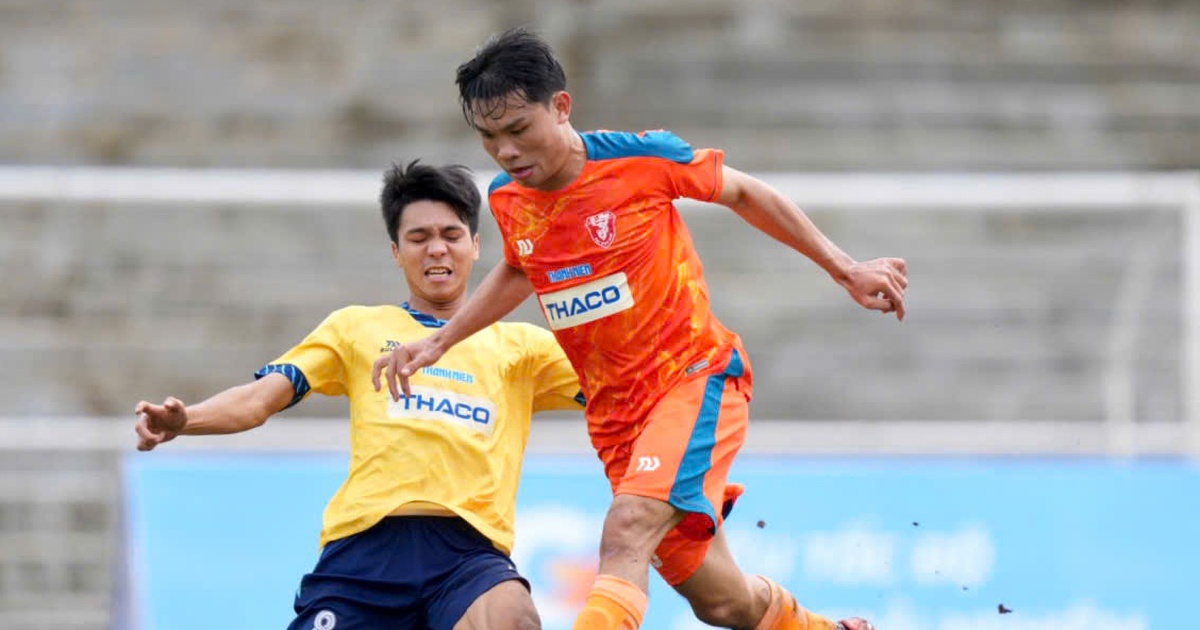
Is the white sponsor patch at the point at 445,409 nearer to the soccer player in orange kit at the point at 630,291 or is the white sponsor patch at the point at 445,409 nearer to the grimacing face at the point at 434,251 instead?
the soccer player in orange kit at the point at 630,291

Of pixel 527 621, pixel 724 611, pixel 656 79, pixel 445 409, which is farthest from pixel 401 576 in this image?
pixel 656 79

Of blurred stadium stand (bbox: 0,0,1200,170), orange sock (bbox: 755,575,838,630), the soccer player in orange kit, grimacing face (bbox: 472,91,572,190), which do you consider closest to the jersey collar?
the soccer player in orange kit

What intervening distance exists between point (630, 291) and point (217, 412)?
110 cm

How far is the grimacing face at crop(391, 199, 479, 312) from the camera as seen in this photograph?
15.3ft

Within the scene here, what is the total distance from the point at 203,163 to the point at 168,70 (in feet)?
1.79

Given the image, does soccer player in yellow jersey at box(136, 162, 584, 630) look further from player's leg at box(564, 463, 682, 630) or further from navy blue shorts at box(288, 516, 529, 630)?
player's leg at box(564, 463, 682, 630)

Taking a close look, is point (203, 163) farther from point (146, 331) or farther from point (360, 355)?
point (360, 355)

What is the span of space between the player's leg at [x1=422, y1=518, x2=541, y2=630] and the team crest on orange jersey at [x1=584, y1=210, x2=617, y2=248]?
81 cm

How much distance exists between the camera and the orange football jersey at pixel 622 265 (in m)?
4.18

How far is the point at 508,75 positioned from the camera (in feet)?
13.3

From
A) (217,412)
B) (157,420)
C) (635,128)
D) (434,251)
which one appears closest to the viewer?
(157,420)

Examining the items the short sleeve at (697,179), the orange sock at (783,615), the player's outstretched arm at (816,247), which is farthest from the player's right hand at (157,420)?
Result: the orange sock at (783,615)

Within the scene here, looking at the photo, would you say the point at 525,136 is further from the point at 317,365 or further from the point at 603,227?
the point at 317,365

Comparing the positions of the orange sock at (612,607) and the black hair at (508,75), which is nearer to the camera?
the orange sock at (612,607)
